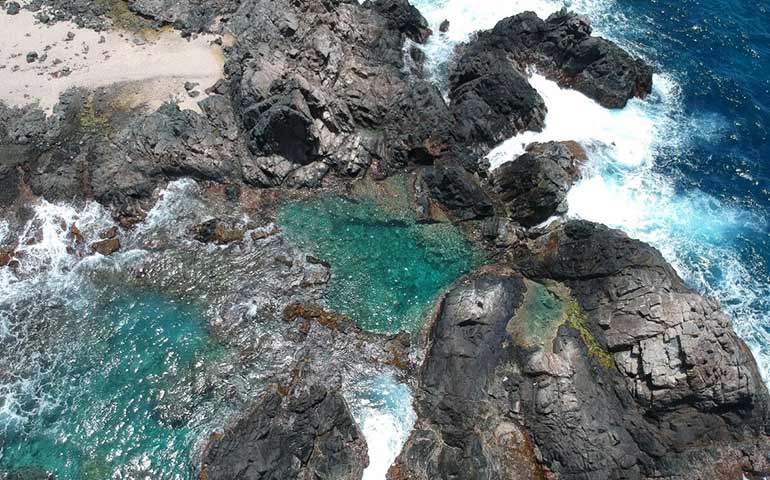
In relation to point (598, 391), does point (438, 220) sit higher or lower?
higher

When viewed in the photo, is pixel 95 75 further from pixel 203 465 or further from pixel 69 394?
pixel 203 465

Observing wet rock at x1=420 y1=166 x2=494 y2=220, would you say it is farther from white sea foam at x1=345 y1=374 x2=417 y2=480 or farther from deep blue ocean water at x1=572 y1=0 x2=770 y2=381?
white sea foam at x1=345 y1=374 x2=417 y2=480

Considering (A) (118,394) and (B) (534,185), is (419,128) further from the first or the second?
(A) (118,394)

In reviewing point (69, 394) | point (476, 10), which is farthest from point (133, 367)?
point (476, 10)

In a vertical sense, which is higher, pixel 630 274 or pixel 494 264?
pixel 630 274

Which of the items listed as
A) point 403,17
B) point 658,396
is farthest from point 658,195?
point 403,17

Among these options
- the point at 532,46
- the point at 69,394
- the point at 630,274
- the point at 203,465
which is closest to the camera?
the point at 203,465
